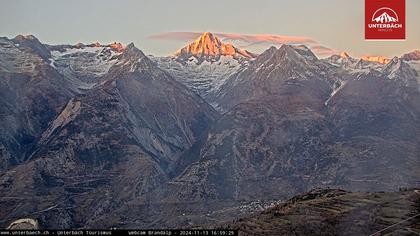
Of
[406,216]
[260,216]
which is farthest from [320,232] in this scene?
[260,216]

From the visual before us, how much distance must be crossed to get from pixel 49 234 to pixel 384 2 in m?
80.0

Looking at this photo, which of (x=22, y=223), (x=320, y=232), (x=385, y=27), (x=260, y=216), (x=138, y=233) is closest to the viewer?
(x=138, y=233)

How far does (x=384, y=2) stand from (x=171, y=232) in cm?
7694

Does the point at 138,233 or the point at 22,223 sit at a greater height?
the point at 138,233

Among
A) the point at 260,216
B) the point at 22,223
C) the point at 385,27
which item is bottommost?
the point at 260,216

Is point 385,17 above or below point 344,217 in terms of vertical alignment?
above

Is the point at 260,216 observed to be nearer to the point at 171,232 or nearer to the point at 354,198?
the point at 354,198

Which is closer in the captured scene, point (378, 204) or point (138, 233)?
point (138, 233)

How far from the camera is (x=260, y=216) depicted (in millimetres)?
131000

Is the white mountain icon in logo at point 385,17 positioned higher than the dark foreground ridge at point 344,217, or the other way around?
the white mountain icon in logo at point 385,17

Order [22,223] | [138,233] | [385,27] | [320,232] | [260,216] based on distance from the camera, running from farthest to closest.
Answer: [260,216]
[385,27]
[320,232]
[22,223]
[138,233]

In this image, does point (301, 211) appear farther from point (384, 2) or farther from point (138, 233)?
point (138, 233)

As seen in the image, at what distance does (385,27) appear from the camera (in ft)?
387

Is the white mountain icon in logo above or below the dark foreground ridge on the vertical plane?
above
